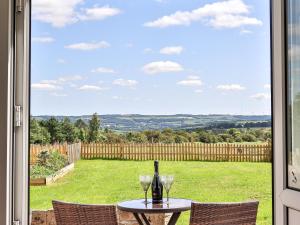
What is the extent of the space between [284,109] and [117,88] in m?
4.84

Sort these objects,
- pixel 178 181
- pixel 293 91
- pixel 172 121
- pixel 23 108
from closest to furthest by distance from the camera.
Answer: pixel 293 91 → pixel 23 108 → pixel 172 121 → pixel 178 181

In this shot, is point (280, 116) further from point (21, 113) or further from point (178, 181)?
point (178, 181)

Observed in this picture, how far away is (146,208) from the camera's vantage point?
3.18m

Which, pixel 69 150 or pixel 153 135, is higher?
pixel 153 135

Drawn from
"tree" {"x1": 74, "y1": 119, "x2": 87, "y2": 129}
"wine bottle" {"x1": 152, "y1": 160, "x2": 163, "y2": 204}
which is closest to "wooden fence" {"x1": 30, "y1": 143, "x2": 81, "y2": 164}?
"tree" {"x1": 74, "y1": 119, "x2": 87, "y2": 129}

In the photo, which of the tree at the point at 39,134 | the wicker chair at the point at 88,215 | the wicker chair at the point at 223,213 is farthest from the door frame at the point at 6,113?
the tree at the point at 39,134

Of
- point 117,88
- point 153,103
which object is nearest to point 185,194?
point 153,103

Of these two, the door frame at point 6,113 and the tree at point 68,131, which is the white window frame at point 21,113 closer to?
the door frame at point 6,113

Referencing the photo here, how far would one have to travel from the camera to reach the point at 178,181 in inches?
270

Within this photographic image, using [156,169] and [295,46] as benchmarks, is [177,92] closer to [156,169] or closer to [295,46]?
[156,169]

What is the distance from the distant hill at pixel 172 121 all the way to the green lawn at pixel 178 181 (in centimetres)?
51

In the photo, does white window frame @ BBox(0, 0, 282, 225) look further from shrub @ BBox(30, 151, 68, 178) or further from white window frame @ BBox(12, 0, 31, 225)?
shrub @ BBox(30, 151, 68, 178)

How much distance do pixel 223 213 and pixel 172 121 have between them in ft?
13.1

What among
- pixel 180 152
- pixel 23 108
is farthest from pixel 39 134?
pixel 23 108
